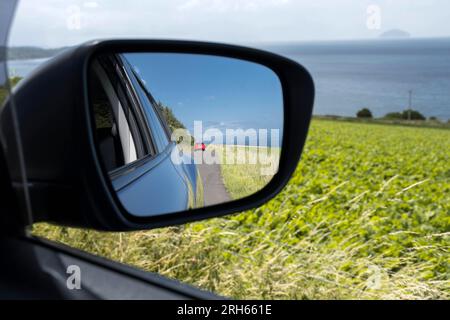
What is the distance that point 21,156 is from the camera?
0.99m

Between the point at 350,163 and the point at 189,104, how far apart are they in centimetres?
859

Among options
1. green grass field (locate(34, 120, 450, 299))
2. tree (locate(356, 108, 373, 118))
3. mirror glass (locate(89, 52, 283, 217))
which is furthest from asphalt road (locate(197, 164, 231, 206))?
tree (locate(356, 108, 373, 118))

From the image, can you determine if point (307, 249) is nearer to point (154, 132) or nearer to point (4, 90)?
point (154, 132)

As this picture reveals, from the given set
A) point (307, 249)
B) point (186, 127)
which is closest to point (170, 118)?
point (186, 127)

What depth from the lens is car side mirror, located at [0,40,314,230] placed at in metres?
0.97

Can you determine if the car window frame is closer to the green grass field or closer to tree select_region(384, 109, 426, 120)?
the green grass field

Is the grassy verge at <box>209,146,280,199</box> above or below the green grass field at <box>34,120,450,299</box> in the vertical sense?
above

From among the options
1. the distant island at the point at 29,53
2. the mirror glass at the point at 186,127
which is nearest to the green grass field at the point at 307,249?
the mirror glass at the point at 186,127

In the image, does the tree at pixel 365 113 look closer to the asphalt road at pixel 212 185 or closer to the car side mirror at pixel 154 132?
the car side mirror at pixel 154 132

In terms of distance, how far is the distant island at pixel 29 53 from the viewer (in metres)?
1.13

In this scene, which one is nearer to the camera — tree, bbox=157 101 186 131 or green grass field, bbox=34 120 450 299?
tree, bbox=157 101 186 131

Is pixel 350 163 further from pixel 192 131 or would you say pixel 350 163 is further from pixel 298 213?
pixel 192 131

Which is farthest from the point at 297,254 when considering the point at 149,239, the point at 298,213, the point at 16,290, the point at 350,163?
the point at 350,163

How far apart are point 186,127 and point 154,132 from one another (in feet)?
1.00
